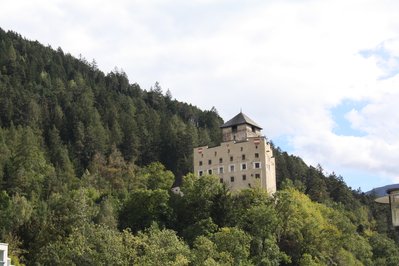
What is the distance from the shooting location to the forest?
57312mm

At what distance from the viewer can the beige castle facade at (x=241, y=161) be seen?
264 ft

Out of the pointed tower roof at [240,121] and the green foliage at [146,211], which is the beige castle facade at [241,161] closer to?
the pointed tower roof at [240,121]

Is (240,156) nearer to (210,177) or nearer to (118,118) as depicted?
(210,177)

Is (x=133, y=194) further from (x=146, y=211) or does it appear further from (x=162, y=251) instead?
(x=162, y=251)

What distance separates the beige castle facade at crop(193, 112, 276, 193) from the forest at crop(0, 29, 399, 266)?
13.5ft

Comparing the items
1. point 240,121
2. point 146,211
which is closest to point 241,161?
point 240,121

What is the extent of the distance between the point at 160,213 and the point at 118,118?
2323 inches

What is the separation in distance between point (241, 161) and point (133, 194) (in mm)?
14189

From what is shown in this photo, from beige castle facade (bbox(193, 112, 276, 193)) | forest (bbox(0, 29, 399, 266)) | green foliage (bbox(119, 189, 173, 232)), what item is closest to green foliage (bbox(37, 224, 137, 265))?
forest (bbox(0, 29, 399, 266))

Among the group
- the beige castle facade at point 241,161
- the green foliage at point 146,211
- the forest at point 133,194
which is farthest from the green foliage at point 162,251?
the beige castle facade at point 241,161

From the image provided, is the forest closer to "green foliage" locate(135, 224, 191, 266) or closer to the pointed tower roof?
"green foliage" locate(135, 224, 191, 266)

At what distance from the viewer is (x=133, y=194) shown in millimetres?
75250

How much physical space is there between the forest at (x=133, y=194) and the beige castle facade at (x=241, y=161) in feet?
13.5

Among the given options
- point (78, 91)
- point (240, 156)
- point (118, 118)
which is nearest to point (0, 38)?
point (78, 91)
